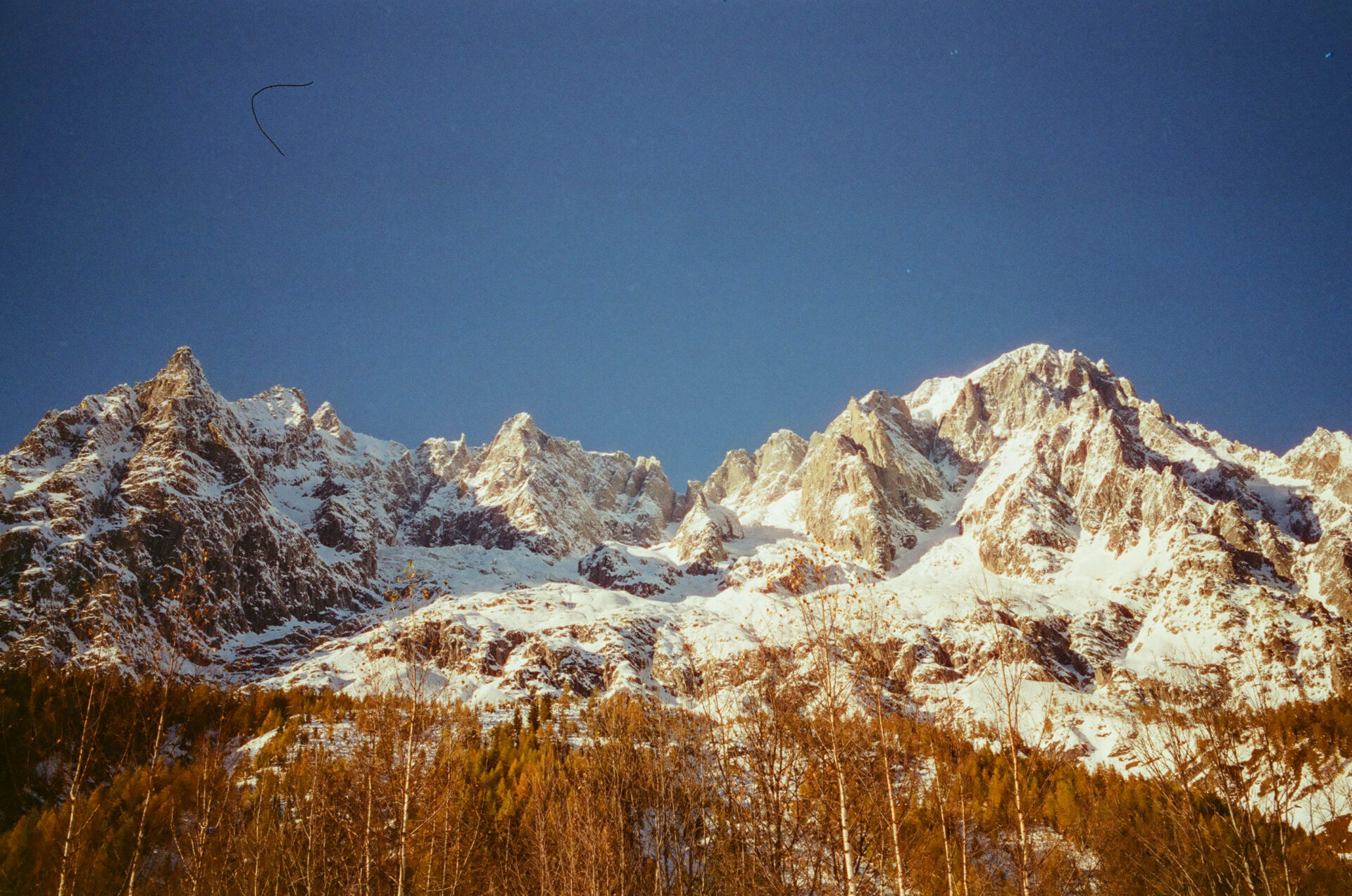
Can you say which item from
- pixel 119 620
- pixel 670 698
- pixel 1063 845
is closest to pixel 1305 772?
pixel 1063 845

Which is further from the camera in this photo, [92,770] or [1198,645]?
[1198,645]

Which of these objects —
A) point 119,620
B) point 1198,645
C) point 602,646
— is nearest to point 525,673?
point 602,646

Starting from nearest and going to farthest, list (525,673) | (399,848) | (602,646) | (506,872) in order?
(399,848)
(506,872)
(525,673)
(602,646)

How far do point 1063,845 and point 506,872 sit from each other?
3509 cm

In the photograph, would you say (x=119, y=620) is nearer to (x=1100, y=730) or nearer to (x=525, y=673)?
(x=525, y=673)

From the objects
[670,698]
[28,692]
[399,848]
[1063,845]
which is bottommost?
[1063,845]

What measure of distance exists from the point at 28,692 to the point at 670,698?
439 ft

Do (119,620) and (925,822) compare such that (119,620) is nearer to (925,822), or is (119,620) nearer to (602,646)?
(602,646)

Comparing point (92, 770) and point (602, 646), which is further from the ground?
point (602, 646)

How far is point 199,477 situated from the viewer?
653 ft

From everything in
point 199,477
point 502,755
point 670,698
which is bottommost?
point 502,755

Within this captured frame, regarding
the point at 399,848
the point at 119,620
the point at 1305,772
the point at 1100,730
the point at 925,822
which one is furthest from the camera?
the point at 119,620

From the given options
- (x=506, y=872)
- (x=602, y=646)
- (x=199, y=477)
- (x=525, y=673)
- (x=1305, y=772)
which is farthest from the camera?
(x=199, y=477)

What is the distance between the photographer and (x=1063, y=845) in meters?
45.0
